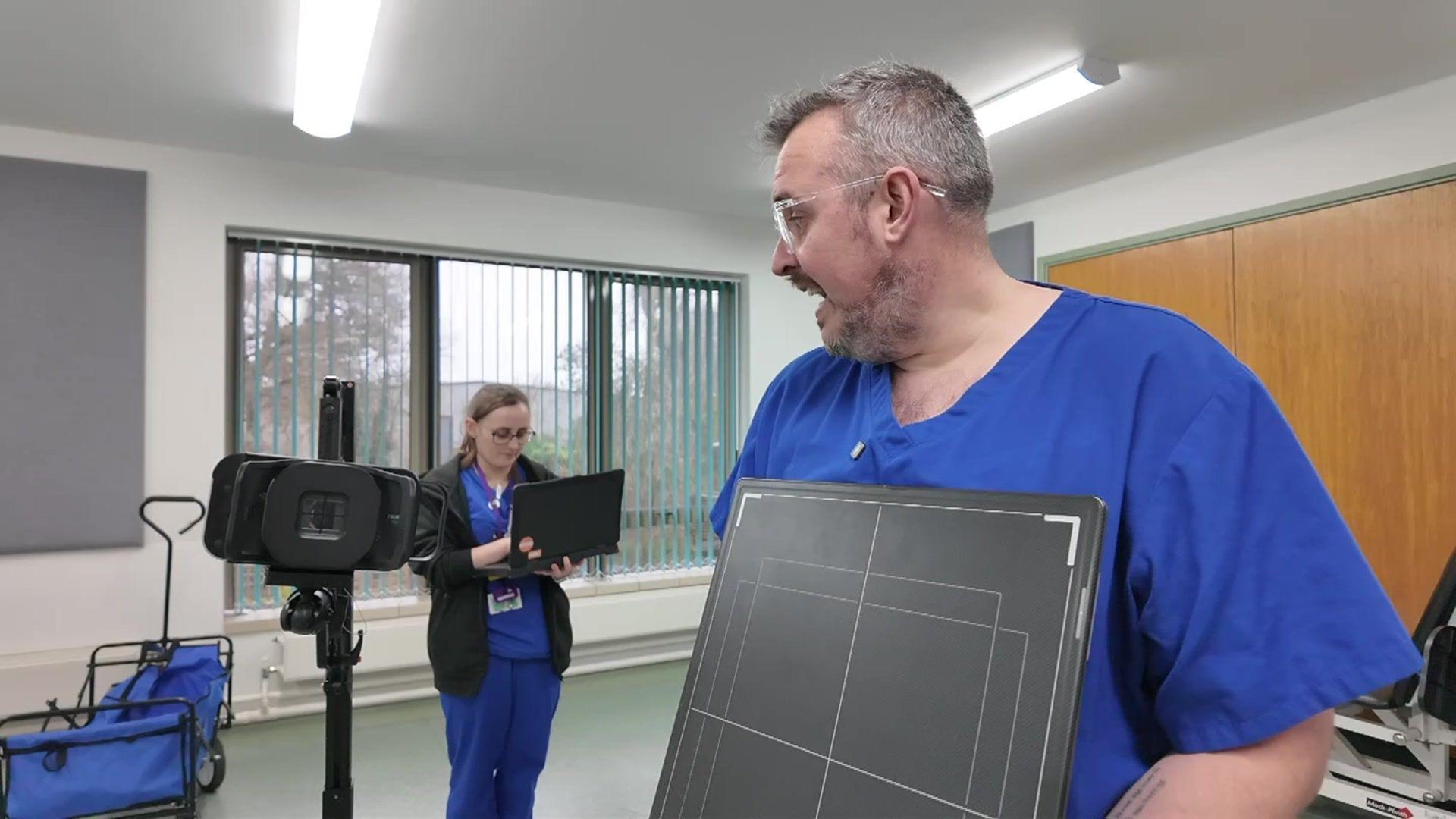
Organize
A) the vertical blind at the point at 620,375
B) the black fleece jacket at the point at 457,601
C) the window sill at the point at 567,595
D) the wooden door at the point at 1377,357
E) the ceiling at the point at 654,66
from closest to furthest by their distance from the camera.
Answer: the black fleece jacket at the point at 457,601 → the ceiling at the point at 654,66 → the wooden door at the point at 1377,357 → the window sill at the point at 567,595 → the vertical blind at the point at 620,375

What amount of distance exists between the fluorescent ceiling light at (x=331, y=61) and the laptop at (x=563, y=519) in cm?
149

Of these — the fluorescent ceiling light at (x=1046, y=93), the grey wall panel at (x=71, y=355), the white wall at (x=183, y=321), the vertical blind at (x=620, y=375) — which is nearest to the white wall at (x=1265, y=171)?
the fluorescent ceiling light at (x=1046, y=93)

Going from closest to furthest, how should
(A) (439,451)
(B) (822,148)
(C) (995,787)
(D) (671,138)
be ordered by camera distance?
1. (C) (995,787)
2. (B) (822,148)
3. (D) (671,138)
4. (A) (439,451)

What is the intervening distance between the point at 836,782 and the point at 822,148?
2.14 ft

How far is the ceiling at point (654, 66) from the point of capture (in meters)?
2.62

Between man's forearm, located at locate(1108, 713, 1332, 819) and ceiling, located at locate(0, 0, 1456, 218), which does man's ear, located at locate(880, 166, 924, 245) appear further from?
ceiling, located at locate(0, 0, 1456, 218)

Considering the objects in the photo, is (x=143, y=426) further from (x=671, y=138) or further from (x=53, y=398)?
(x=671, y=138)

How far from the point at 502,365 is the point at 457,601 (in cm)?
248

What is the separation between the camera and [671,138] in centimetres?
381

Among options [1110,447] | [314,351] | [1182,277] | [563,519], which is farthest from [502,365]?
[1110,447]

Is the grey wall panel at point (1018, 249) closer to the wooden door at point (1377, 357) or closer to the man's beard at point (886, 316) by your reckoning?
the wooden door at point (1377, 357)

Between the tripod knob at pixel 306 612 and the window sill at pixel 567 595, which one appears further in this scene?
the window sill at pixel 567 595

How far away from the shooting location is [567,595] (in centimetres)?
455

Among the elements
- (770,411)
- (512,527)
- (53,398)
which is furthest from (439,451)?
(770,411)
